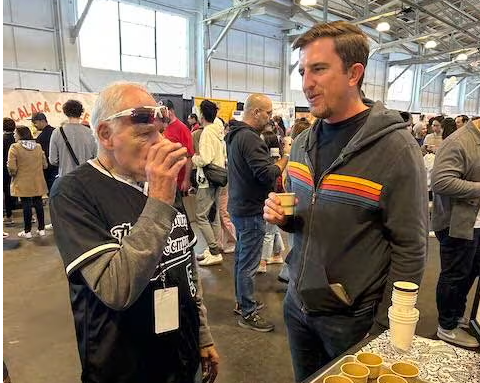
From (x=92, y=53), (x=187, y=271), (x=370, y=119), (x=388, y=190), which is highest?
(x=92, y=53)

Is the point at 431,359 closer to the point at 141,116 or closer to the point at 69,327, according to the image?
the point at 141,116

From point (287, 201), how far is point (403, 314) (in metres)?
0.53

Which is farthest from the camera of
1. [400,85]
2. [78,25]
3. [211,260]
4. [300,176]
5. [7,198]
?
[400,85]

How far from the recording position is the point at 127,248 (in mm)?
934

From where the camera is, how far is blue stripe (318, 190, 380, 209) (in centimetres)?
122

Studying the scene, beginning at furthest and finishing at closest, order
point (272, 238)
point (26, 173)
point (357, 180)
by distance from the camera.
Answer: point (26, 173)
point (272, 238)
point (357, 180)

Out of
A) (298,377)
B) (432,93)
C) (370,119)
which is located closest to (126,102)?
(370,119)

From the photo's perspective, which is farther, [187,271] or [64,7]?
[64,7]

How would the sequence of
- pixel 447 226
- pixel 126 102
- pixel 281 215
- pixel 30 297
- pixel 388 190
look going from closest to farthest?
pixel 126 102 < pixel 388 190 < pixel 281 215 < pixel 447 226 < pixel 30 297

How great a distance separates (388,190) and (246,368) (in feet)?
5.34

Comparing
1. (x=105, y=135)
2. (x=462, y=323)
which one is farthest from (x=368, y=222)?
(x=462, y=323)

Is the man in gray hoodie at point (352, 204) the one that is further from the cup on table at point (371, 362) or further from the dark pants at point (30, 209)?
the dark pants at point (30, 209)

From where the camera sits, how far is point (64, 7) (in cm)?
760

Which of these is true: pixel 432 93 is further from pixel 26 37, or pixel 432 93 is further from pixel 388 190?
pixel 388 190
